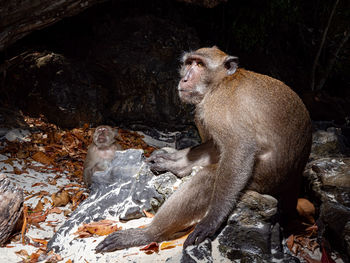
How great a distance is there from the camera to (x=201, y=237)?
8.63 ft

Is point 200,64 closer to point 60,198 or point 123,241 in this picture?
point 123,241

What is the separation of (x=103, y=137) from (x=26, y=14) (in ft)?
7.48

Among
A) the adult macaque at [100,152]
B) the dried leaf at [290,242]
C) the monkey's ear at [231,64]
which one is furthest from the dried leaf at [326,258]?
the adult macaque at [100,152]

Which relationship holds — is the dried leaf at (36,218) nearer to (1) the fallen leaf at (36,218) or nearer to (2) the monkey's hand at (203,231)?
(1) the fallen leaf at (36,218)

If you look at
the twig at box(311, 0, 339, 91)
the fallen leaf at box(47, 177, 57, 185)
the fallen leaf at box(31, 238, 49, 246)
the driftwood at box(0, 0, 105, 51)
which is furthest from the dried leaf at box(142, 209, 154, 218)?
the twig at box(311, 0, 339, 91)

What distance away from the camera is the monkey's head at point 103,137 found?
5.38m

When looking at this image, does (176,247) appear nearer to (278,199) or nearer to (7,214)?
(278,199)

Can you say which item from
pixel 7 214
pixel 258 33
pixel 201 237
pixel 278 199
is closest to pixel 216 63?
pixel 278 199

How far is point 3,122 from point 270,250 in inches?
219

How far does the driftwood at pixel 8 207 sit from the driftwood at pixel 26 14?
2657mm

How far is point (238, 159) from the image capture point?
2.71 meters

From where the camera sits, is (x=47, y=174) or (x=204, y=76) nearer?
(x=204, y=76)

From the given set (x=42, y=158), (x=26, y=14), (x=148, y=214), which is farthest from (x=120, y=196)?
(x=26, y=14)

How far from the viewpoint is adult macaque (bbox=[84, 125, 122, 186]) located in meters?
5.07
